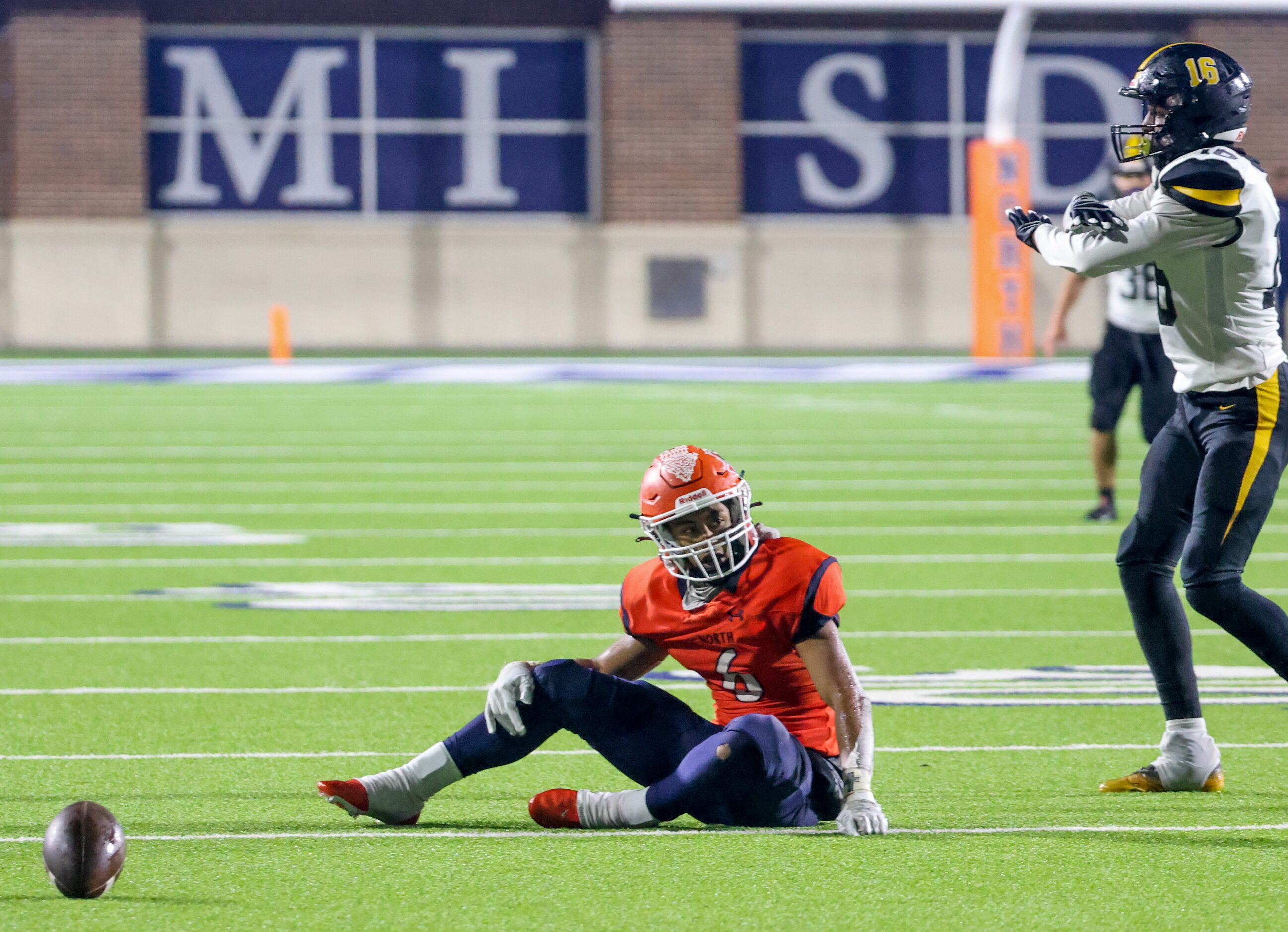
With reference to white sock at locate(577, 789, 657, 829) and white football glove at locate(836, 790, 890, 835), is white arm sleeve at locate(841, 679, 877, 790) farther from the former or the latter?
white sock at locate(577, 789, 657, 829)

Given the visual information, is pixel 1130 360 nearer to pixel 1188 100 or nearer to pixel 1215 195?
pixel 1188 100

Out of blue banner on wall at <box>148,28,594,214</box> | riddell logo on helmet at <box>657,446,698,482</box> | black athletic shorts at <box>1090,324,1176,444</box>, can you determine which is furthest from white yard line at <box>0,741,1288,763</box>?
blue banner on wall at <box>148,28,594,214</box>

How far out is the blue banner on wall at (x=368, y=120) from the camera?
111 feet

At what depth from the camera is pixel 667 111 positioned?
113ft

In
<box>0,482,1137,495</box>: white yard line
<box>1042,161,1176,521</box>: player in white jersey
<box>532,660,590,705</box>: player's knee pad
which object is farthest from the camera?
<box>0,482,1137,495</box>: white yard line

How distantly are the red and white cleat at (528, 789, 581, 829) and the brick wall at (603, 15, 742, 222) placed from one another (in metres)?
30.0

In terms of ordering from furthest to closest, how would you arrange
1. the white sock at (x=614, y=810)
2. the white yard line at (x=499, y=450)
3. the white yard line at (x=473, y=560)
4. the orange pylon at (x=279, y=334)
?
the orange pylon at (x=279, y=334) < the white yard line at (x=499, y=450) < the white yard line at (x=473, y=560) < the white sock at (x=614, y=810)

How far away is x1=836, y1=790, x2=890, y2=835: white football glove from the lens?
4504 millimetres

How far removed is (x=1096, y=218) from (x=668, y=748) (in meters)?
1.55

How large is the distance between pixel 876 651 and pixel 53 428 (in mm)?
13251

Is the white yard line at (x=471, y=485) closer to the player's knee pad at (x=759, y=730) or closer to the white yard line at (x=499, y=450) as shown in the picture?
the white yard line at (x=499, y=450)

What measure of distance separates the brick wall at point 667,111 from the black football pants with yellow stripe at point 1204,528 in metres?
29.6

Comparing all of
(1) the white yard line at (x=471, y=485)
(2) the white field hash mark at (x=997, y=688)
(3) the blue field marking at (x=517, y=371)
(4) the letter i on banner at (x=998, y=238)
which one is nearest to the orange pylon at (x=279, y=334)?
(3) the blue field marking at (x=517, y=371)

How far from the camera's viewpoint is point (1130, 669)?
7.19m
